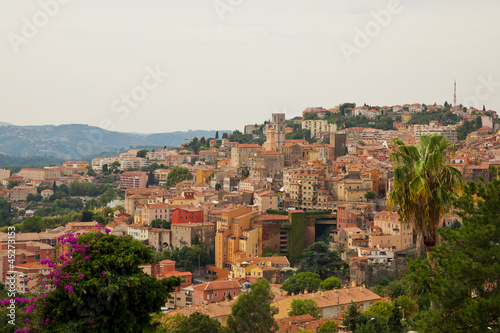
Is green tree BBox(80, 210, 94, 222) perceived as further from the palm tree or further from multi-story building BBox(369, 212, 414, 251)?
the palm tree

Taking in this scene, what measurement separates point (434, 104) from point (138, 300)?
73.5 metres

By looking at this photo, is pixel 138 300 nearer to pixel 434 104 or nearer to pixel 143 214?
pixel 143 214

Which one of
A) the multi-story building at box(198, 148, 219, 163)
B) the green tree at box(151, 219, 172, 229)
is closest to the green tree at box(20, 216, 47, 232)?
the green tree at box(151, 219, 172, 229)

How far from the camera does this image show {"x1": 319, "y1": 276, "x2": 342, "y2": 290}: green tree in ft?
94.6

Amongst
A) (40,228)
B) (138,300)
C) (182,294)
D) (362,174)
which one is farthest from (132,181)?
(138,300)

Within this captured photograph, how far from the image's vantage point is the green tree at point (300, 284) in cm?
2905

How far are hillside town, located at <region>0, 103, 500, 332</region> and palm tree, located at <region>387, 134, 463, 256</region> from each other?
1212 centimetres

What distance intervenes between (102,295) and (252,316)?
10811mm

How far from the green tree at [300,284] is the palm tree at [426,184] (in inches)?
834

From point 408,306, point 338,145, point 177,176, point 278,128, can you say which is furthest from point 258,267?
point 278,128

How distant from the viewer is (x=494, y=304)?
23.5ft

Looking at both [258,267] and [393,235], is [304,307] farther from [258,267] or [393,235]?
[393,235]

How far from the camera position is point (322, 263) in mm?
32250

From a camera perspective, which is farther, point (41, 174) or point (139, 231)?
point (41, 174)
